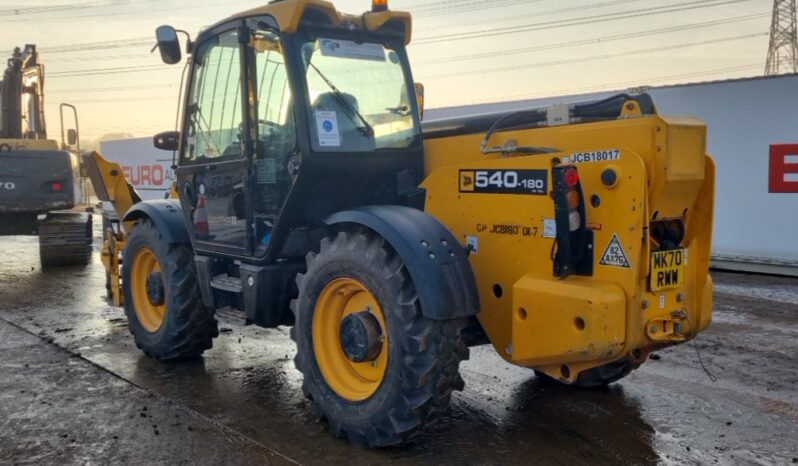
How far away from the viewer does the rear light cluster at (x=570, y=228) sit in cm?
405

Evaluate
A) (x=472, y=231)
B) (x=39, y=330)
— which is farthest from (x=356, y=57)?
(x=39, y=330)

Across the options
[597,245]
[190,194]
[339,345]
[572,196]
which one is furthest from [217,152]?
[597,245]

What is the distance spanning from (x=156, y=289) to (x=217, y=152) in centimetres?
139

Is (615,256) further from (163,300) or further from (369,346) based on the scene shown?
(163,300)

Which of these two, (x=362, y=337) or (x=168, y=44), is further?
(x=168, y=44)

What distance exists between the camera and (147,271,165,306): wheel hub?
20.6ft

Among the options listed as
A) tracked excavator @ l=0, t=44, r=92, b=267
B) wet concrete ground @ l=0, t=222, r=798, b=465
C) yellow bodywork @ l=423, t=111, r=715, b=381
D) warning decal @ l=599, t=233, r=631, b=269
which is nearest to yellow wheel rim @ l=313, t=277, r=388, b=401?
wet concrete ground @ l=0, t=222, r=798, b=465

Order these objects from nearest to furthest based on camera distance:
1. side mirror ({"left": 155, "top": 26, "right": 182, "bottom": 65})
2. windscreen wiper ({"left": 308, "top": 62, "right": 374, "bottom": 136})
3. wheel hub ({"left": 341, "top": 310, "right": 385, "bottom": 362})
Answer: wheel hub ({"left": 341, "top": 310, "right": 385, "bottom": 362}), windscreen wiper ({"left": 308, "top": 62, "right": 374, "bottom": 136}), side mirror ({"left": 155, "top": 26, "right": 182, "bottom": 65})

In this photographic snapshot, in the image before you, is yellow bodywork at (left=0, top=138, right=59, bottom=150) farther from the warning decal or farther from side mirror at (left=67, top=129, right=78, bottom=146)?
the warning decal

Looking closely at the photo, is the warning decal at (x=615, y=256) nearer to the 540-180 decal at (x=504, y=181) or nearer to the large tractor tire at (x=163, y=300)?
the 540-180 decal at (x=504, y=181)

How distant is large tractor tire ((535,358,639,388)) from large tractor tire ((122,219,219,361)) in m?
2.93

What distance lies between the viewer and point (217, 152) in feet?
18.6

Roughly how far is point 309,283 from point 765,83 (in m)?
9.41

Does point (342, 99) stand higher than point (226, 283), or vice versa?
point (342, 99)
